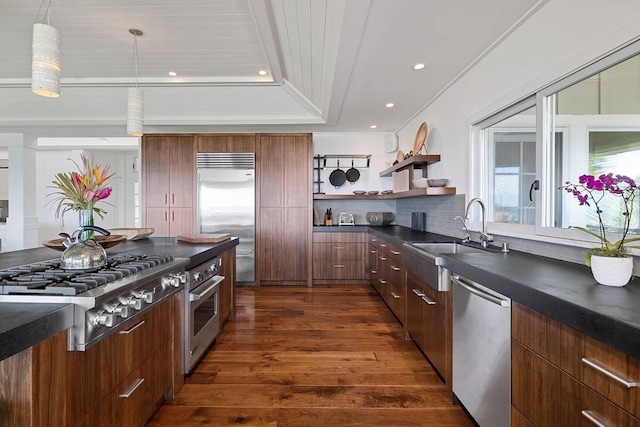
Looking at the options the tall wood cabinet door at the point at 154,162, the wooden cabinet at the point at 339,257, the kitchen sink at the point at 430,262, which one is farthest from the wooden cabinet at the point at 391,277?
the tall wood cabinet door at the point at 154,162

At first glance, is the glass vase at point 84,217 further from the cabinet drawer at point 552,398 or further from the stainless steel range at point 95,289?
the cabinet drawer at point 552,398

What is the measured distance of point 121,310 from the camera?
1.23m

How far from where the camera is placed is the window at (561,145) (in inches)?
59.6

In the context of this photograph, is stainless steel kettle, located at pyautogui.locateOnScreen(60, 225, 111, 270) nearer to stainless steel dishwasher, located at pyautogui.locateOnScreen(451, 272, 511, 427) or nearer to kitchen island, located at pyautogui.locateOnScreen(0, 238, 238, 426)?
kitchen island, located at pyautogui.locateOnScreen(0, 238, 238, 426)

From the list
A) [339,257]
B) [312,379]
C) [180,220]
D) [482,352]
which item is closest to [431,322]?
[482,352]

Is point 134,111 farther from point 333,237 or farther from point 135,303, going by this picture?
point 333,237

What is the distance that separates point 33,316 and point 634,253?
2224 millimetres

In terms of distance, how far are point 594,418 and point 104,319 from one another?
1562mm

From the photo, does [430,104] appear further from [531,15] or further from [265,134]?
[265,134]

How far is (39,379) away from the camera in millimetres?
913

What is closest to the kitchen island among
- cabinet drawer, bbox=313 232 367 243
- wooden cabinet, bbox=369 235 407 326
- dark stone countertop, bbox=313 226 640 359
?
dark stone countertop, bbox=313 226 640 359

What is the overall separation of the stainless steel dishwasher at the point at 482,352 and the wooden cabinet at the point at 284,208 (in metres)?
3.03

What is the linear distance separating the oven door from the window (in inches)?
85.9

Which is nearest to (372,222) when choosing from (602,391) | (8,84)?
(602,391)
